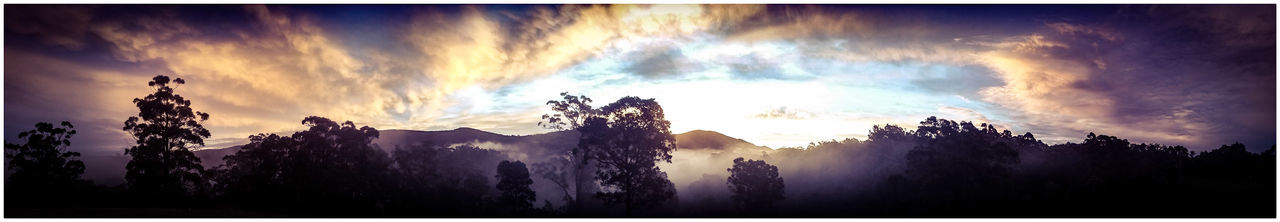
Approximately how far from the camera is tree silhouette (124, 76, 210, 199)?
38.8 m

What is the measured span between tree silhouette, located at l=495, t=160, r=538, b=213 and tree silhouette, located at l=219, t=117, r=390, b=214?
34.6ft

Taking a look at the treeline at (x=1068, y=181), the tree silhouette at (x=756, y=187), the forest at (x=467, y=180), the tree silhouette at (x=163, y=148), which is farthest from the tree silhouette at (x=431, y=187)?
the treeline at (x=1068, y=181)

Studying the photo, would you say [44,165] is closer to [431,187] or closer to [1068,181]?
[431,187]

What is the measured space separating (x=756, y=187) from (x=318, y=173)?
147 feet

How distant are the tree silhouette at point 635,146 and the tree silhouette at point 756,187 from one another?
89.5 ft

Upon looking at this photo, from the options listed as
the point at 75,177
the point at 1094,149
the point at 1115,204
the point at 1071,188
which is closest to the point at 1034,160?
the point at 1094,149

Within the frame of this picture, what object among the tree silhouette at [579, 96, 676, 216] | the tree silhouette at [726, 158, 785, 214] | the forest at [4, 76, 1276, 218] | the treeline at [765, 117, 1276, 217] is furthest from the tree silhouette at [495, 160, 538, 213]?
the treeline at [765, 117, 1276, 217]

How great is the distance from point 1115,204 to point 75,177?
85.1 m

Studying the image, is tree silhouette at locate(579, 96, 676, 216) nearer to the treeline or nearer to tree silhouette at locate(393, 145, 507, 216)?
A: tree silhouette at locate(393, 145, 507, 216)

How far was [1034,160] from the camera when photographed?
9169 centimetres

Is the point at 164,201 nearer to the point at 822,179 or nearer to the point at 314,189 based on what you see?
the point at 314,189

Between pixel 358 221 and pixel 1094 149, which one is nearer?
pixel 358 221

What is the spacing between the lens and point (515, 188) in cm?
5056

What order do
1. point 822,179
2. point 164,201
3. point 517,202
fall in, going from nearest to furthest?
point 164,201 → point 517,202 → point 822,179
